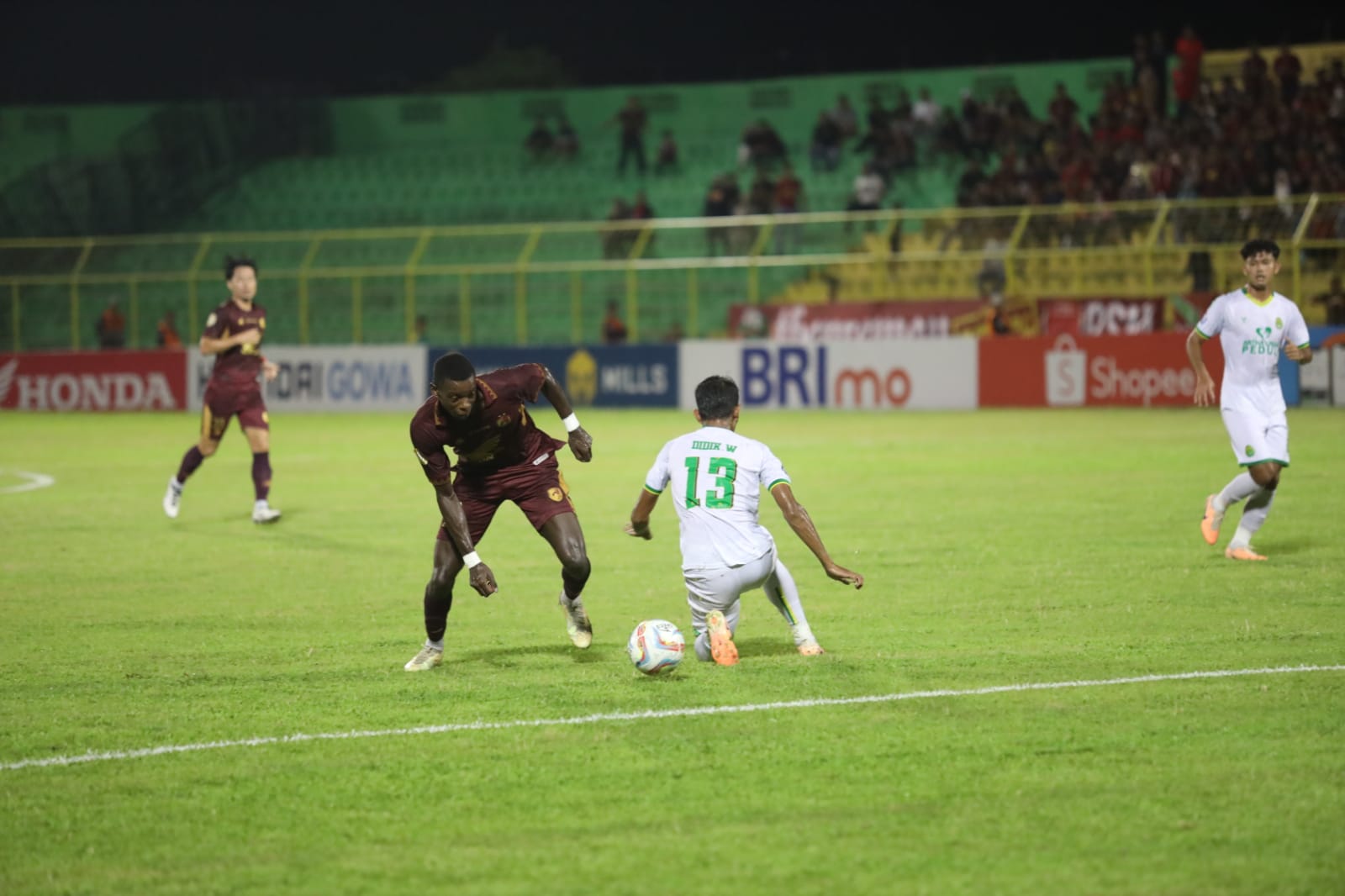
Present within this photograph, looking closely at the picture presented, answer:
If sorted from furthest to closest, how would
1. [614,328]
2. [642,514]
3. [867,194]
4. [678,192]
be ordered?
1. [678,192]
2. [867,194]
3. [614,328]
4. [642,514]

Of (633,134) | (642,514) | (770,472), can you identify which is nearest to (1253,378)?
(770,472)

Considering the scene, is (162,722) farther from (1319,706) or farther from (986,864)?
(1319,706)

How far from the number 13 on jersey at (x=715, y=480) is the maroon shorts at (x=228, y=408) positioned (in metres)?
8.41

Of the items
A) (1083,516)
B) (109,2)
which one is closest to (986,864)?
(1083,516)

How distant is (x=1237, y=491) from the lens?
1175 cm

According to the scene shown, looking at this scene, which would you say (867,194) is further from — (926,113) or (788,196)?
(926,113)

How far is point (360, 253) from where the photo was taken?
124 ft

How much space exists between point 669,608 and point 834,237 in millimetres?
25224

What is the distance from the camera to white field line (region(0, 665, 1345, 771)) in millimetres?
6520

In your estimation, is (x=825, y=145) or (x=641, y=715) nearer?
(x=641, y=715)

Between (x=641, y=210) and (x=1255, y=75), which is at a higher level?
(x=1255, y=75)

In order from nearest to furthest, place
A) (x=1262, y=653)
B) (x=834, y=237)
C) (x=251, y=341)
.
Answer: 1. (x=1262, y=653)
2. (x=251, y=341)
3. (x=834, y=237)

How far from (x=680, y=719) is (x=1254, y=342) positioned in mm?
6576

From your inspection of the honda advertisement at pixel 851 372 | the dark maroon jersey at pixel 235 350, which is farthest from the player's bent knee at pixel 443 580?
the honda advertisement at pixel 851 372
